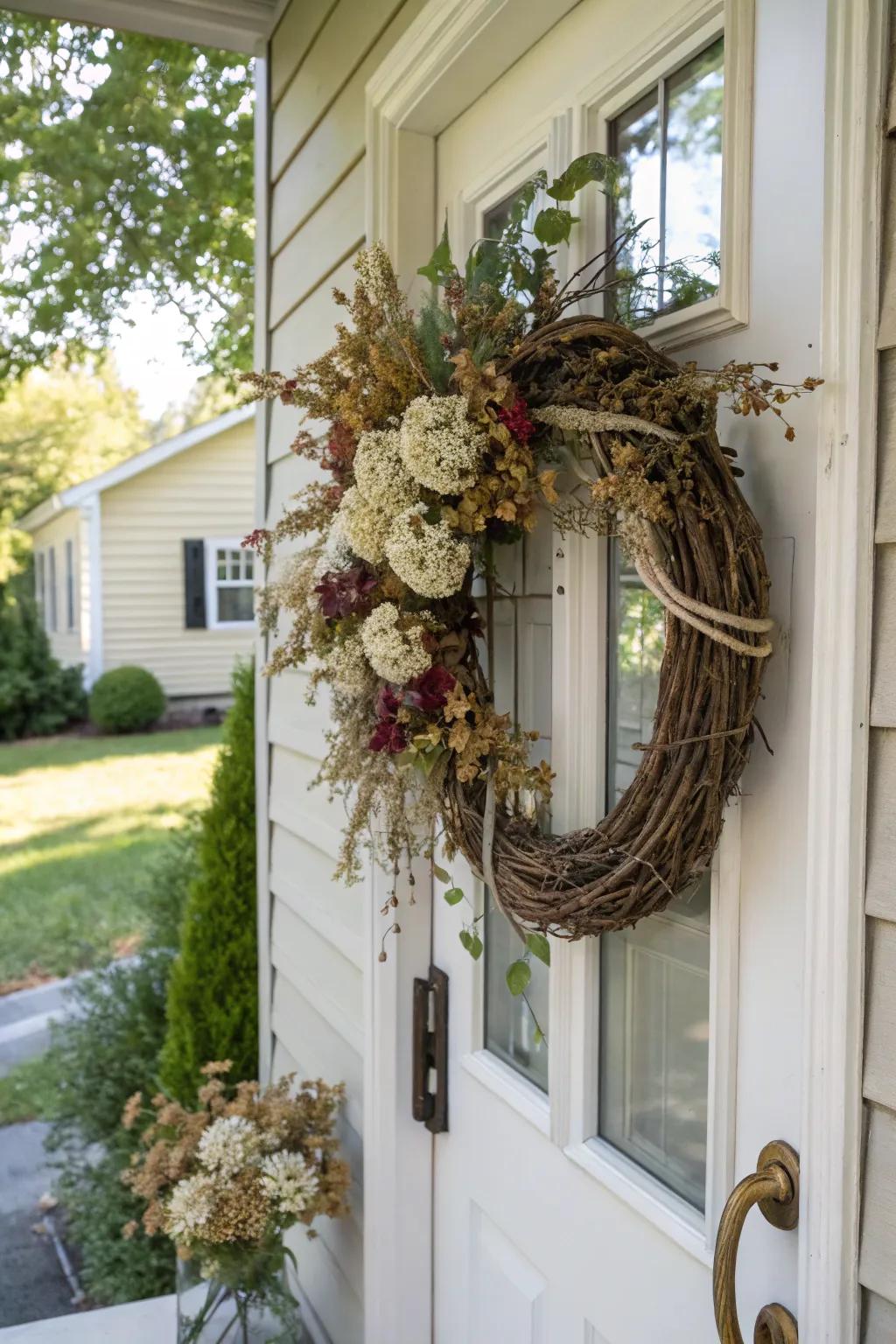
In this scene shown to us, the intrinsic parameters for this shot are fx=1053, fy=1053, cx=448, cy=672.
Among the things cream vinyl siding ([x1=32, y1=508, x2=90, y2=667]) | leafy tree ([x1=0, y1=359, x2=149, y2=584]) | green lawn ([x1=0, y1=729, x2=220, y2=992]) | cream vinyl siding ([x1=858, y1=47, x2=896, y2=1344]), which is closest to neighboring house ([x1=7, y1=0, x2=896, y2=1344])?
cream vinyl siding ([x1=858, y1=47, x2=896, y2=1344])

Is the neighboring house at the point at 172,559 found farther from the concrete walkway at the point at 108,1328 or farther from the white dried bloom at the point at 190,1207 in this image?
the white dried bloom at the point at 190,1207

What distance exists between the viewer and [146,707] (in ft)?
35.7

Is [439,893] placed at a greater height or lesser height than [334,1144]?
greater

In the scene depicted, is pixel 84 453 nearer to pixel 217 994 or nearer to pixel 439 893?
pixel 217 994

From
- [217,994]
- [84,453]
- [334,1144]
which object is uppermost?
[84,453]

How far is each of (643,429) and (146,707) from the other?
1054 centimetres

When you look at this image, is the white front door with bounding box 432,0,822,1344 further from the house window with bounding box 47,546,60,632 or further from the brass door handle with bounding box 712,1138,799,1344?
the house window with bounding box 47,546,60,632

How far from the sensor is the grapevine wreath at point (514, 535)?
0.85 metres

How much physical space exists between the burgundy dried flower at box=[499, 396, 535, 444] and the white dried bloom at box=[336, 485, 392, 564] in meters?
0.17

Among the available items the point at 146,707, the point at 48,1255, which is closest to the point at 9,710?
the point at 146,707

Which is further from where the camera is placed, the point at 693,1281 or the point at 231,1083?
the point at 231,1083

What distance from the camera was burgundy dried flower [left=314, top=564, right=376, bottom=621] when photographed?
1.17 m

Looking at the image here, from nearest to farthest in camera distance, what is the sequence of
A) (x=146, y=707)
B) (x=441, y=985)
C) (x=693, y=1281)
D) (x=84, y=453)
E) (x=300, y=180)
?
(x=693, y=1281) < (x=441, y=985) < (x=300, y=180) < (x=146, y=707) < (x=84, y=453)

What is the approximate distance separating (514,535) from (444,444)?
0.71ft
